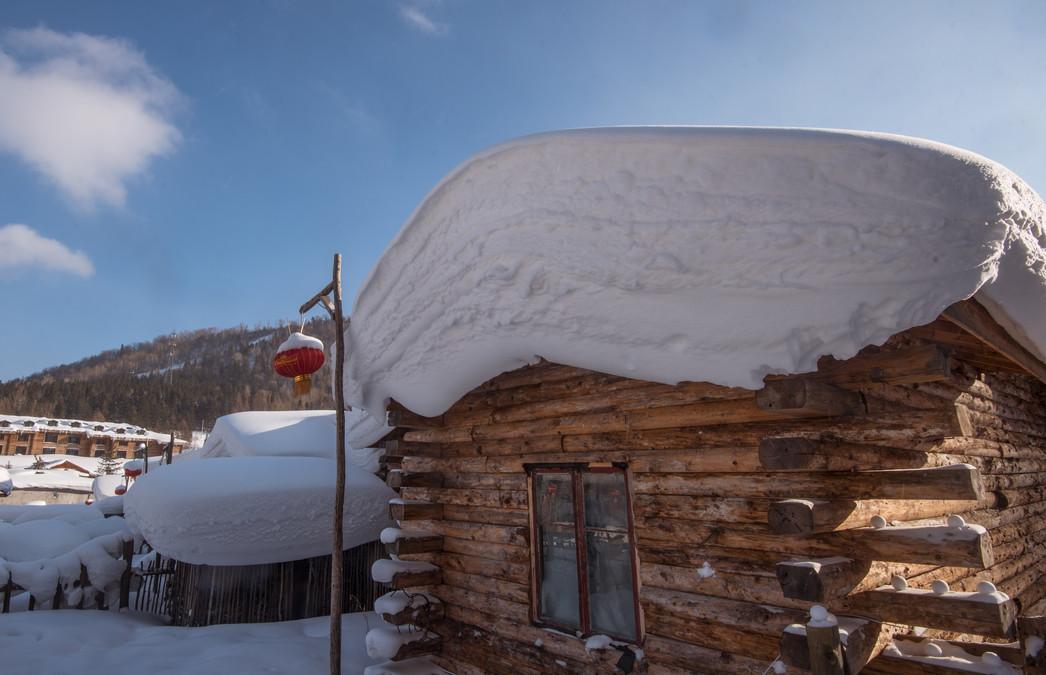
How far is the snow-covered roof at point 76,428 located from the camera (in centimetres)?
5786

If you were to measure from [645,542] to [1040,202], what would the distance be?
3.49 metres

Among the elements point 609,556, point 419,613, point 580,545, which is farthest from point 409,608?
point 609,556

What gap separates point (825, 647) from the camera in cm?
304

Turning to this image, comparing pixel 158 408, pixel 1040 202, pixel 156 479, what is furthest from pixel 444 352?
pixel 158 408

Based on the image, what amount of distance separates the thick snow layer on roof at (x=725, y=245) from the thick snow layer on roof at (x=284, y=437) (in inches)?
338

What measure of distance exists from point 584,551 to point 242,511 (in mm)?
7097

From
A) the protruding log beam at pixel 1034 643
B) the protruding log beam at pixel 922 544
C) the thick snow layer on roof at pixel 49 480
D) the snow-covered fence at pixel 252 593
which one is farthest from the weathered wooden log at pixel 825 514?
the thick snow layer on roof at pixel 49 480

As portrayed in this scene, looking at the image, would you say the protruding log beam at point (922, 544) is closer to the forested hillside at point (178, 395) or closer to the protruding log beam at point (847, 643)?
the protruding log beam at point (847, 643)

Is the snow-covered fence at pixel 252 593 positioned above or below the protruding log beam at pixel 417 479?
below

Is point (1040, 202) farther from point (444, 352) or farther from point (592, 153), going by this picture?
point (444, 352)

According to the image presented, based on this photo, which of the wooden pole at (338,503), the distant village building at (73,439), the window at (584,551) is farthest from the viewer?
the distant village building at (73,439)

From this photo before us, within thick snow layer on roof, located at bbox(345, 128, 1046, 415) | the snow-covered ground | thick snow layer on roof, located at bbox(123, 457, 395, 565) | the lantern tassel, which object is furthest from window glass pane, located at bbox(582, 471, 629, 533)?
thick snow layer on roof, located at bbox(123, 457, 395, 565)

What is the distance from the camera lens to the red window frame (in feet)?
15.1

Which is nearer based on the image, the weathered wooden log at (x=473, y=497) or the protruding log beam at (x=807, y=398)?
the protruding log beam at (x=807, y=398)
